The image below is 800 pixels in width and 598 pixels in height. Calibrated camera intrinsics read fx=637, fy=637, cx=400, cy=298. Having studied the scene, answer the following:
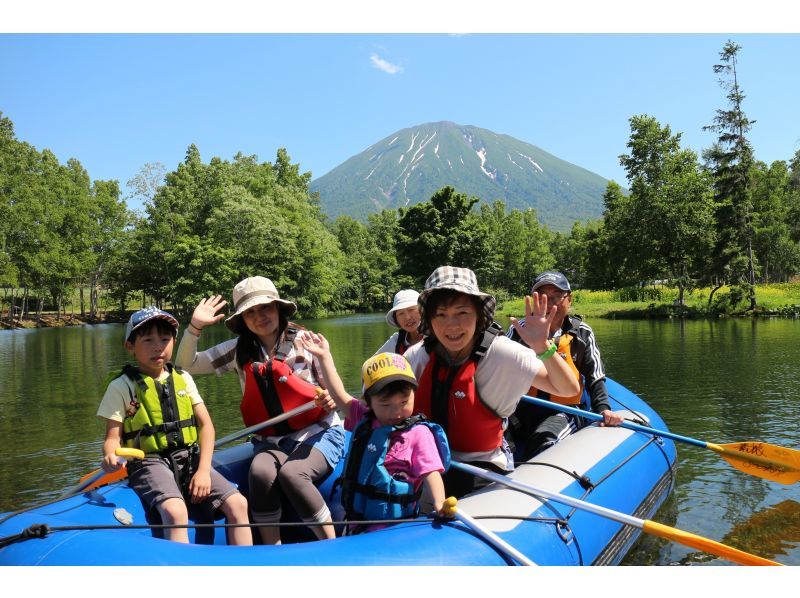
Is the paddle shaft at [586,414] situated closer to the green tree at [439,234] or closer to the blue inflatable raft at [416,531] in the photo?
the blue inflatable raft at [416,531]

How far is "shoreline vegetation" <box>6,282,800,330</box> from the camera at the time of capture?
2773 centimetres

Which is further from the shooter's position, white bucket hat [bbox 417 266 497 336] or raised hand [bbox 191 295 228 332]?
raised hand [bbox 191 295 228 332]

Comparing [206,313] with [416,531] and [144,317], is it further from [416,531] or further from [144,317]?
Result: [416,531]

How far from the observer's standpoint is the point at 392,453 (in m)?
2.85

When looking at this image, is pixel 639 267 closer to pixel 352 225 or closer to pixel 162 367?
pixel 162 367

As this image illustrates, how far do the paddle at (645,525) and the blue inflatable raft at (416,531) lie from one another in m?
0.09

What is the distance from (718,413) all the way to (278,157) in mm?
48191

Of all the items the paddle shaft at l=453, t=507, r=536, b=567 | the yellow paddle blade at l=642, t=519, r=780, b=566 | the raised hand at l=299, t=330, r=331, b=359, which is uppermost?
the raised hand at l=299, t=330, r=331, b=359

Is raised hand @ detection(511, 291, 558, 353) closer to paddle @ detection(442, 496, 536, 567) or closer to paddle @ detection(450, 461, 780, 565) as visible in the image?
paddle @ detection(450, 461, 780, 565)

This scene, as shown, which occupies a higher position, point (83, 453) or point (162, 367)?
point (162, 367)

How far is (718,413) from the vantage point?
8602mm

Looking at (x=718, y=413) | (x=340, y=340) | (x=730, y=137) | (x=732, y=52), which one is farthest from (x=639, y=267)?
(x=718, y=413)

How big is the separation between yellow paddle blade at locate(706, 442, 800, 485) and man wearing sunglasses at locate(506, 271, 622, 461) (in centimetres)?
96

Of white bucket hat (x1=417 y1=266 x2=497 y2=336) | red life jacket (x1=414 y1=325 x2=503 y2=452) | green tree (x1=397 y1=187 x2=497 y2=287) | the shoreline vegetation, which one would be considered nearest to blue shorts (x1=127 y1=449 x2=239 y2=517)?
red life jacket (x1=414 y1=325 x2=503 y2=452)
